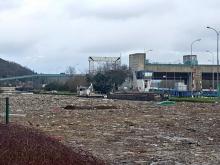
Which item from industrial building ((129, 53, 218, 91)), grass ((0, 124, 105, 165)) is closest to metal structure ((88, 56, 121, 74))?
industrial building ((129, 53, 218, 91))

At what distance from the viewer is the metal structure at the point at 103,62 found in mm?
→ 159625

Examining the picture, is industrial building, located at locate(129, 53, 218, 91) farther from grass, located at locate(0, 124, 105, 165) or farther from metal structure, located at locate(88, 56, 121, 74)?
grass, located at locate(0, 124, 105, 165)

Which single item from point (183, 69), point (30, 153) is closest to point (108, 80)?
point (183, 69)

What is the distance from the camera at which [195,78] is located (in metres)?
157

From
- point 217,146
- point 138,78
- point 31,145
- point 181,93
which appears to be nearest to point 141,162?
point 217,146

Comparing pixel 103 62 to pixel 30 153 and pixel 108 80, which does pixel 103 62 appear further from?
pixel 30 153

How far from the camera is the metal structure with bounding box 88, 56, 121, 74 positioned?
15962cm

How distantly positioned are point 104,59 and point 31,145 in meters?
165

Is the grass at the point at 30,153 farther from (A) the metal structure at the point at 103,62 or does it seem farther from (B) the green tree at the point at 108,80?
(A) the metal structure at the point at 103,62

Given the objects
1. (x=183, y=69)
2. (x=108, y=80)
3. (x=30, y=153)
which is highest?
(x=183, y=69)

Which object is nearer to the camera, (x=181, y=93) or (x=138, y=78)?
(x=181, y=93)

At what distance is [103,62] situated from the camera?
170 m

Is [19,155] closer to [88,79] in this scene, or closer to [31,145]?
[31,145]

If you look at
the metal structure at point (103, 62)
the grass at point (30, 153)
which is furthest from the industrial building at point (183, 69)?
the grass at point (30, 153)
